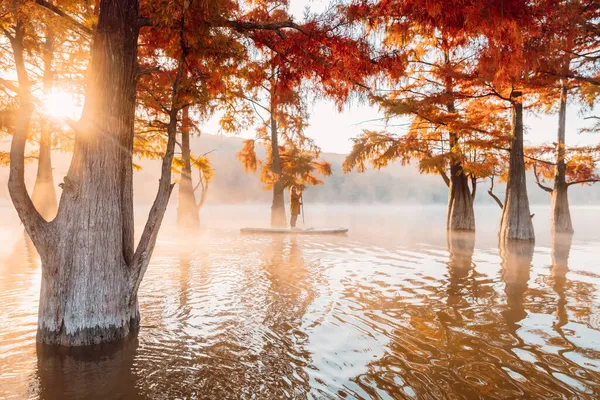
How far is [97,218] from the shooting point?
18.0 ft

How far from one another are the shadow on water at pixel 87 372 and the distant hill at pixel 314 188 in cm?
12892

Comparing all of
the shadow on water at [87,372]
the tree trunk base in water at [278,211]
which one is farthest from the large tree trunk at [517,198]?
the shadow on water at [87,372]

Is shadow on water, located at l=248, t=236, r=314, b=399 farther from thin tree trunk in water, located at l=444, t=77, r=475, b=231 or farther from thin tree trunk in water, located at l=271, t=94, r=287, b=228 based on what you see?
thin tree trunk in water, located at l=444, t=77, r=475, b=231

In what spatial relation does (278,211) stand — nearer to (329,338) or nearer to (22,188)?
(329,338)

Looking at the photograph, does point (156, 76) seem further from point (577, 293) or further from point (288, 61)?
point (577, 293)

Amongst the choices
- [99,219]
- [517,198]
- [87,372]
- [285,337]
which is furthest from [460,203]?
[87,372]

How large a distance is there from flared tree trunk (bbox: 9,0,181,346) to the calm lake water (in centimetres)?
43

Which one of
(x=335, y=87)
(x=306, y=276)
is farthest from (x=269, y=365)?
(x=306, y=276)

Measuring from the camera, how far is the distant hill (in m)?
141

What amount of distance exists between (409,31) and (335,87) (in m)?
1.48

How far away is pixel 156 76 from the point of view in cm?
1628

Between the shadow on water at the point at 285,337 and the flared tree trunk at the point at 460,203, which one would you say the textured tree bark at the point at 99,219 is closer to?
the shadow on water at the point at 285,337

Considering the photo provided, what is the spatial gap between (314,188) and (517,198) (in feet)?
454

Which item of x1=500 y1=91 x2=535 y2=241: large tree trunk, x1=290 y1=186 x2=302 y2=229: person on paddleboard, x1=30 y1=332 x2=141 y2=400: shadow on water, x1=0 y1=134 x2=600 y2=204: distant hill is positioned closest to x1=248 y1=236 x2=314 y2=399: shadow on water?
x1=30 y1=332 x2=141 y2=400: shadow on water
